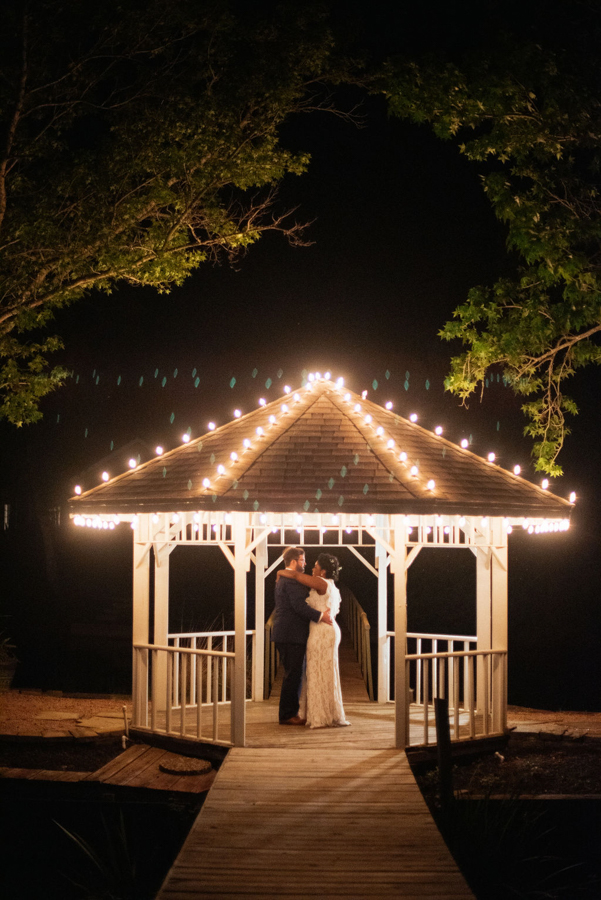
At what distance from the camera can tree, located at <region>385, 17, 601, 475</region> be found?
13117 mm

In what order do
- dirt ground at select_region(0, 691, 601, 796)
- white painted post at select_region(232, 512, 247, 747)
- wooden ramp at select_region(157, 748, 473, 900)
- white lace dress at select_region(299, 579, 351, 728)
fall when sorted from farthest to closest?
white lace dress at select_region(299, 579, 351, 728) → dirt ground at select_region(0, 691, 601, 796) → white painted post at select_region(232, 512, 247, 747) → wooden ramp at select_region(157, 748, 473, 900)

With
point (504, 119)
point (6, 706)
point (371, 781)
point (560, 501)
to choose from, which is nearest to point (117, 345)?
point (6, 706)

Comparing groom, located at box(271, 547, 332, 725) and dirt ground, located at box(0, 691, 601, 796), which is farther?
groom, located at box(271, 547, 332, 725)

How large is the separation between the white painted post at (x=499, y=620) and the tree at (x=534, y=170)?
443 cm

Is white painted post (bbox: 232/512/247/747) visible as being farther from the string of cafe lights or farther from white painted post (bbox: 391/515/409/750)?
white painted post (bbox: 391/515/409/750)

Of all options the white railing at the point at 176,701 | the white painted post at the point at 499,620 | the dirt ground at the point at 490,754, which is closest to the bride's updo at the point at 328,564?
the white railing at the point at 176,701

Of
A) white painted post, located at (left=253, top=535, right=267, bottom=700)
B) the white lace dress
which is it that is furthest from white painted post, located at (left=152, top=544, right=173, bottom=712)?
the white lace dress

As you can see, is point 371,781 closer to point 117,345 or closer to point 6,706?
point 6,706

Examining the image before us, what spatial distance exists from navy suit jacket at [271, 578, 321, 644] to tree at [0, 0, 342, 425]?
23.7 feet

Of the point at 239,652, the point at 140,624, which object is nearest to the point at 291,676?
the point at 239,652

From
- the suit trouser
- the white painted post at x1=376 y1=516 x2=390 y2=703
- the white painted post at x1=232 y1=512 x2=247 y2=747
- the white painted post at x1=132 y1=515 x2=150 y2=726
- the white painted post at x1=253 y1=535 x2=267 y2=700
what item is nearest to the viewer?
the white painted post at x1=232 y1=512 x2=247 y2=747

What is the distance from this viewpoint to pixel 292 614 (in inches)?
434

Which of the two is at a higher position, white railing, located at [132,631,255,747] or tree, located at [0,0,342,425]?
tree, located at [0,0,342,425]

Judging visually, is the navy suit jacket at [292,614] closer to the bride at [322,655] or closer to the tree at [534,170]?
the bride at [322,655]
